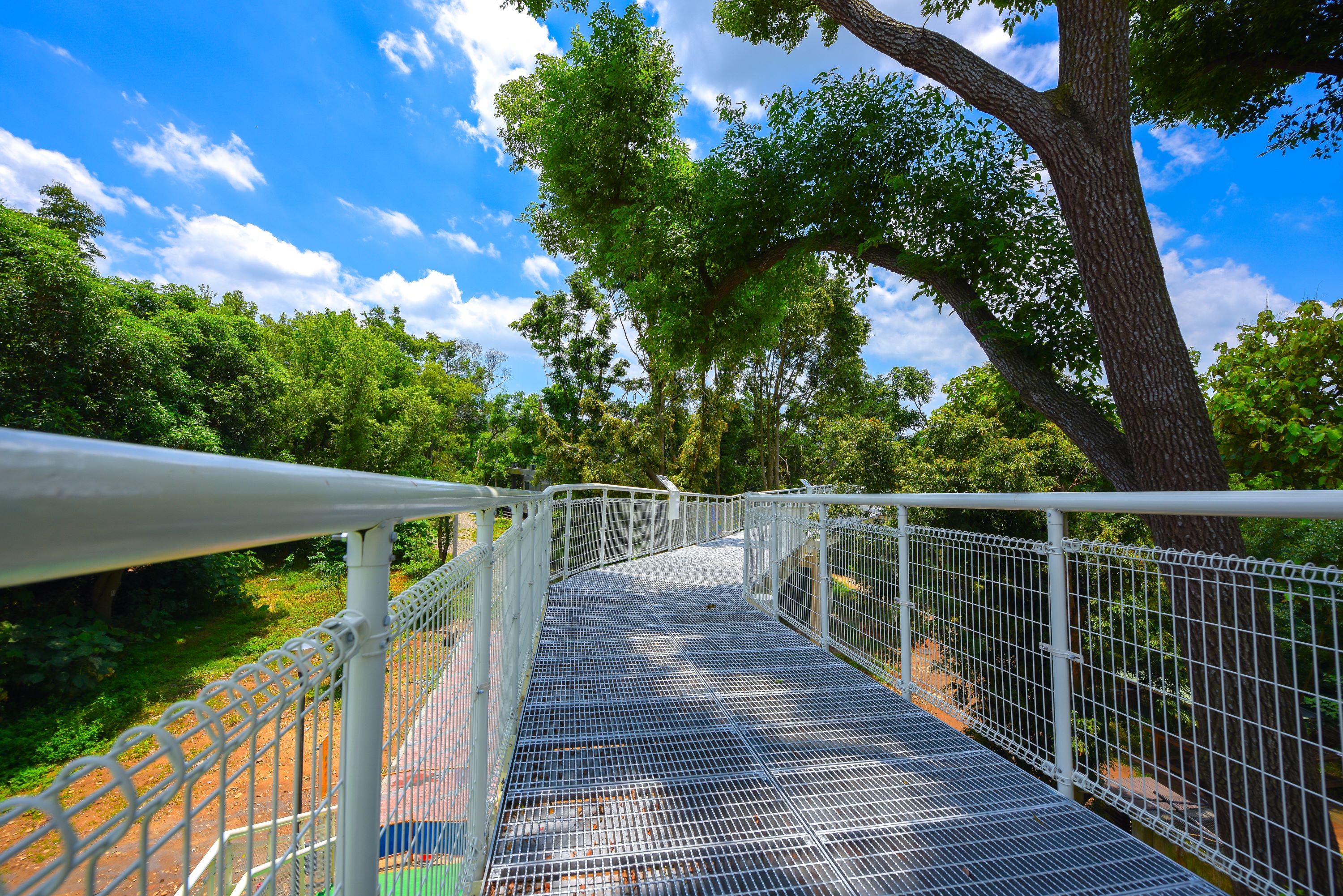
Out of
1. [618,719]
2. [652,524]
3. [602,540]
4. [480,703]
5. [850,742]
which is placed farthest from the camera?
[652,524]

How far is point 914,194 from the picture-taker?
23.4ft

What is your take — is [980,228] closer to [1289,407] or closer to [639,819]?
[1289,407]

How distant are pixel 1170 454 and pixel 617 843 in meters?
5.30

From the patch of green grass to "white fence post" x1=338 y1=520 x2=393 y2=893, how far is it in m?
9.08

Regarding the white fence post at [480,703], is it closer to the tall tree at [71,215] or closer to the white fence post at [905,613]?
the white fence post at [905,613]

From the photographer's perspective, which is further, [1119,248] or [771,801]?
[1119,248]

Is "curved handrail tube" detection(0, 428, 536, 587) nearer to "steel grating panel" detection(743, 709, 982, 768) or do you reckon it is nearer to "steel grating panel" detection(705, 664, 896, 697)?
"steel grating panel" detection(743, 709, 982, 768)

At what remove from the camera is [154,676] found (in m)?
15.2

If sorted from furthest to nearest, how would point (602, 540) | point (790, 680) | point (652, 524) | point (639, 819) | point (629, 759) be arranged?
1. point (652, 524)
2. point (602, 540)
3. point (790, 680)
4. point (629, 759)
5. point (639, 819)

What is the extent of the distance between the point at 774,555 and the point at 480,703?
4.36 m

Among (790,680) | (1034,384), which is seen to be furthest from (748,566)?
(1034,384)

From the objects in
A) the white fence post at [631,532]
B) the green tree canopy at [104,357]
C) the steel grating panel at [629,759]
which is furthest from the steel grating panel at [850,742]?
the green tree canopy at [104,357]

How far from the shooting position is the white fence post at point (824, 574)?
16.3 feet

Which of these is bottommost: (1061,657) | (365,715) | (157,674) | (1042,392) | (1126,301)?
(157,674)
